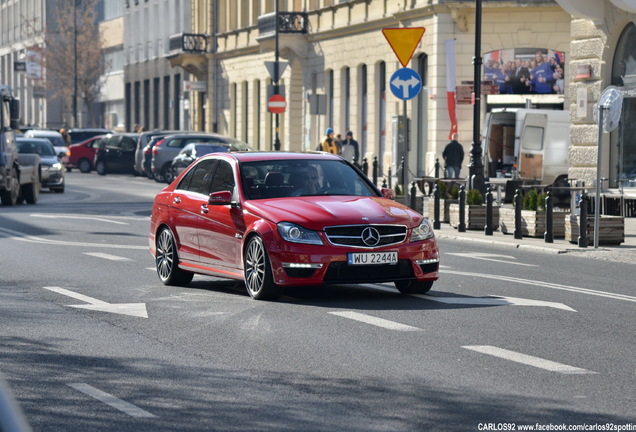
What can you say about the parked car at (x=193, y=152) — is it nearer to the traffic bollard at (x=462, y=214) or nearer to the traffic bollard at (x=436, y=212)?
the traffic bollard at (x=436, y=212)

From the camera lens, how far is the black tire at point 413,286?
1391cm

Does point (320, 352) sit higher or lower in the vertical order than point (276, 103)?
lower

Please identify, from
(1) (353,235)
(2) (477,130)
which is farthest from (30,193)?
(1) (353,235)

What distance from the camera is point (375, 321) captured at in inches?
468

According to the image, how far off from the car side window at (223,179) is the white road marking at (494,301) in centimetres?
209

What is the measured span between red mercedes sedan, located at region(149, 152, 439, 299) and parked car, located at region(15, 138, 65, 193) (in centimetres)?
2711

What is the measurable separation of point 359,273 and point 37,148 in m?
31.4

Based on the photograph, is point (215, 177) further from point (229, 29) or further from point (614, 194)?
point (229, 29)

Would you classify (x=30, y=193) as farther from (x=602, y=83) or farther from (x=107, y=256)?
(x=107, y=256)

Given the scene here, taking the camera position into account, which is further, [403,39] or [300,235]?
[403,39]

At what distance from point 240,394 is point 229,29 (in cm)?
6063

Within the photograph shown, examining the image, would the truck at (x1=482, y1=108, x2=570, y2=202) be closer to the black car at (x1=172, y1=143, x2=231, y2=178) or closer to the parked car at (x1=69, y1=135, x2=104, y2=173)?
the black car at (x1=172, y1=143, x2=231, y2=178)

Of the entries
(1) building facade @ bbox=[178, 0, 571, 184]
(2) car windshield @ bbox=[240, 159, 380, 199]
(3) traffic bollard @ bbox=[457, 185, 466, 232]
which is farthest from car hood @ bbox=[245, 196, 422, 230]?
(1) building facade @ bbox=[178, 0, 571, 184]

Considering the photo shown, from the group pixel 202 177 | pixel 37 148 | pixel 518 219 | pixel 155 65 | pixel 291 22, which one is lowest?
pixel 518 219
